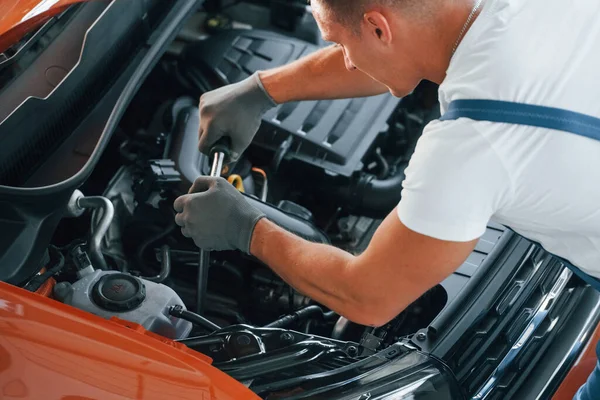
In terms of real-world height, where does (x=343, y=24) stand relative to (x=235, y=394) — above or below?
above

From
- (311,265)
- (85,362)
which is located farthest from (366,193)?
(85,362)

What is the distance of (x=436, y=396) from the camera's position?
126 cm

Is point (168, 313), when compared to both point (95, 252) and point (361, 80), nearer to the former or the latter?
point (95, 252)

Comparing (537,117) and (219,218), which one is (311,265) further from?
(537,117)

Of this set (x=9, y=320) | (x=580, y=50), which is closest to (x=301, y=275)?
(x=9, y=320)

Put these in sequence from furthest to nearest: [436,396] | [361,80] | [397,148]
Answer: [397,148] → [361,80] → [436,396]

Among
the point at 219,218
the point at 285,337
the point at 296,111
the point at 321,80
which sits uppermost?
the point at 321,80

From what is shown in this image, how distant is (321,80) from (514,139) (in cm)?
70

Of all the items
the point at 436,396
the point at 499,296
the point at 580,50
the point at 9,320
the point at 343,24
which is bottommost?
the point at 9,320

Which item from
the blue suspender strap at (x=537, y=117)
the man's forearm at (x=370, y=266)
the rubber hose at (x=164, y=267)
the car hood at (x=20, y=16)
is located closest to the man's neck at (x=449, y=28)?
the blue suspender strap at (x=537, y=117)

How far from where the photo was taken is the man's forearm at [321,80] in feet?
5.42

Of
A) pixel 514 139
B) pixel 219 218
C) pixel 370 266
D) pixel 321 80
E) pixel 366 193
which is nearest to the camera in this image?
pixel 514 139

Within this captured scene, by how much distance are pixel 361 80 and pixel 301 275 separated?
0.54 metres

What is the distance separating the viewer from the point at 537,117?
1.06 m
